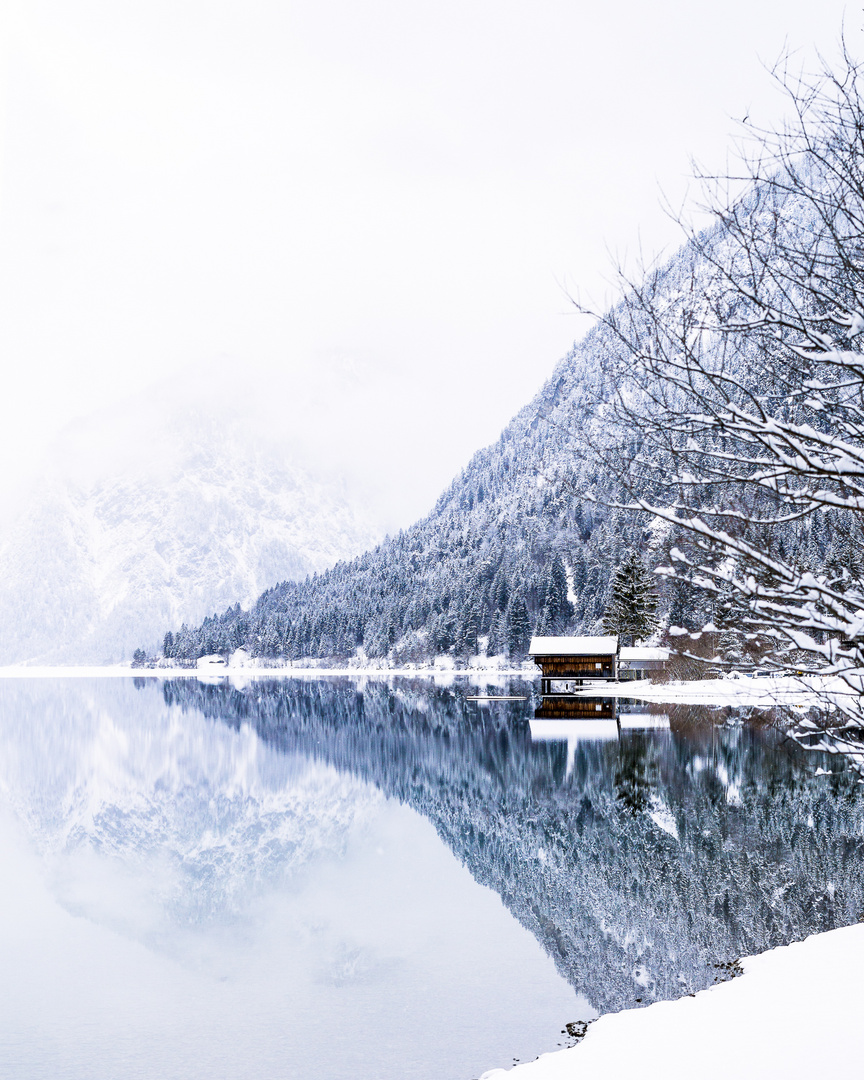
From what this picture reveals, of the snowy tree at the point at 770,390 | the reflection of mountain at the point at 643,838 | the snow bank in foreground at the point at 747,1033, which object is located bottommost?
the reflection of mountain at the point at 643,838

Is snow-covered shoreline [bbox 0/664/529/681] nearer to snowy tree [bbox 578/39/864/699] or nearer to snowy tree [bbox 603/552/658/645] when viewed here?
snowy tree [bbox 603/552/658/645]

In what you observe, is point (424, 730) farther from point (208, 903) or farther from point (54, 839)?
point (208, 903)

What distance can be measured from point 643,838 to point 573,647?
172ft

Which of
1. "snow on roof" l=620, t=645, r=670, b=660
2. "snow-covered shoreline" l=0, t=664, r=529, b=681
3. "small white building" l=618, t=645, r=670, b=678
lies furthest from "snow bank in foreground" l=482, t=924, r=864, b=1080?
"snow-covered shoreline" l=0, t=664, r=529, b=681

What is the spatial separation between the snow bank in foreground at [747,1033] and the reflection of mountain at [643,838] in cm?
291

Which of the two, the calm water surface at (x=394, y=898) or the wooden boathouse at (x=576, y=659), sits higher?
the wooden boathouse at (x=576, y=659)

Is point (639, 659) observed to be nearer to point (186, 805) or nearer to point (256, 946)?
point (186, 805)

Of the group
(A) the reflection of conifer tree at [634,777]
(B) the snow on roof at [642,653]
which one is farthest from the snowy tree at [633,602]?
(A) the reflection of conifer tree at [634,777]

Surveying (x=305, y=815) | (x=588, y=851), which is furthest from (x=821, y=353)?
(x=305, y=815)

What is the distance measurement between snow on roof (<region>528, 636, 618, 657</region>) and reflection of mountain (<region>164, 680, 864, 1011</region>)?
27592mm

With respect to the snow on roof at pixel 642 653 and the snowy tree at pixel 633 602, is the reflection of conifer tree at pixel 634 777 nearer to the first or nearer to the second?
the snow on roof at pixel 642 653

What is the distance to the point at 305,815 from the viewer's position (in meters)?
29.1

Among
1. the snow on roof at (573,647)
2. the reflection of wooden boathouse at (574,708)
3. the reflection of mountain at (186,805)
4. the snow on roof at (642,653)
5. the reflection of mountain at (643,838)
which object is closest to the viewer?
the reflection of mountain at (643,838)

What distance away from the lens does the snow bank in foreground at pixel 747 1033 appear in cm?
691
